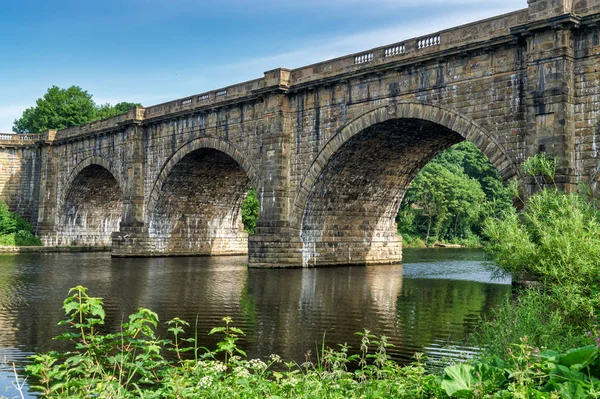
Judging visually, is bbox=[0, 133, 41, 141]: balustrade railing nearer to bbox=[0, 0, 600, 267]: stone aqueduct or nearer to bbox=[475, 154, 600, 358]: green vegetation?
bbox=[0, 0, 600, 267]: stone aqueduct

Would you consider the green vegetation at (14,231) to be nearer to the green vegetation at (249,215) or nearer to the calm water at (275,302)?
the calm water at (275,302)

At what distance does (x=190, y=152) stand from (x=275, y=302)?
1875 centimetres

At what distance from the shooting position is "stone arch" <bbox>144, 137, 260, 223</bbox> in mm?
30616

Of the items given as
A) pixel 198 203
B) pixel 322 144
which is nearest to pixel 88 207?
pixel 198 203

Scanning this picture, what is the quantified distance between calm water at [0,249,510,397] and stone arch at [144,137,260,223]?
4.83 meters

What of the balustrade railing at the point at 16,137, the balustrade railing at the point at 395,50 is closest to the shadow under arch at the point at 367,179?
the balustrade railing at the point at 395,50

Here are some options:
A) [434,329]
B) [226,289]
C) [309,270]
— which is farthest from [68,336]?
[309,270]

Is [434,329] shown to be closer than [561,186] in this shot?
Yes

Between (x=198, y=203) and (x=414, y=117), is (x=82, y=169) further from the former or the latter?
(x=414, y=117)

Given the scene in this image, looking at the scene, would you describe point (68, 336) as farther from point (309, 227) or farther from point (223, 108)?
point (223, 108)

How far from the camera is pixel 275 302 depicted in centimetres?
1755

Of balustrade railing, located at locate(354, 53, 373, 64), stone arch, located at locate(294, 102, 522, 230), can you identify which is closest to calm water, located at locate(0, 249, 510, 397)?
stone arch, located at locate(294, 102, 522, 230)

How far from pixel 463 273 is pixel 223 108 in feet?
47.5

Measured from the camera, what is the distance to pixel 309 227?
28.9m
